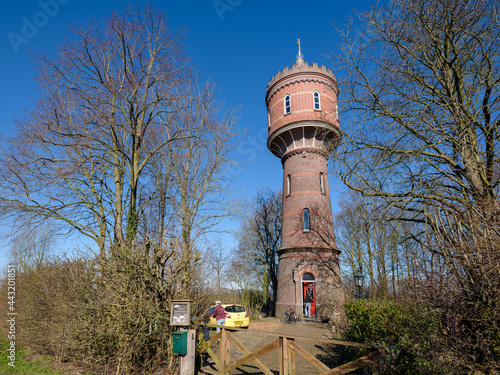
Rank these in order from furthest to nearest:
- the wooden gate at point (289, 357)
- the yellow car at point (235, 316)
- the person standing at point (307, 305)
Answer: the person standing at point (307, 305)
the yellow car at point (235, 316)
the wooden gate at point (289, 357)

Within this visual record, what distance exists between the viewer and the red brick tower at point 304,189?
18.4 meters

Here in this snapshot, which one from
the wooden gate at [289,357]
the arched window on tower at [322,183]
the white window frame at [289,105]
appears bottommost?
the wooden gate at [289,357]

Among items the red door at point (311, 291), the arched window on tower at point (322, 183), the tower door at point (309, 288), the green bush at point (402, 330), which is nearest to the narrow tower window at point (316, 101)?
the arched window on tower at point (322, 183)

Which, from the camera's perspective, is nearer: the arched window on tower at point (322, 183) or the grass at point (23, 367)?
the grass at point (23, 367)

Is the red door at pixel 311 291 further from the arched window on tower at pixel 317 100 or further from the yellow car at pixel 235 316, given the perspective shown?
the arched window on tower at pixel 317 100

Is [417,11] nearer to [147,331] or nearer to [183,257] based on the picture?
[183,257]

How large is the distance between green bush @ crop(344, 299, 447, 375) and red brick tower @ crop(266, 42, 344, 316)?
360 inches

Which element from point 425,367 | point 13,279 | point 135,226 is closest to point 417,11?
point 425,367

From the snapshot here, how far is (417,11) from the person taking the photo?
26.2ft

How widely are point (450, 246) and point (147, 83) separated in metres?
11.6

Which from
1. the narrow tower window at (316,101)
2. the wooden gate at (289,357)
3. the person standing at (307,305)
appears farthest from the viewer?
the narrow tower window at (316,101)

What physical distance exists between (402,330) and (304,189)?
45.3 ft

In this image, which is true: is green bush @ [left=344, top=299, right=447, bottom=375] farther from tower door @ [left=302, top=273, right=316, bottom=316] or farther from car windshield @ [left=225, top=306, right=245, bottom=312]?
tower door @ [left=302, top=273, right=316, bottom=316]

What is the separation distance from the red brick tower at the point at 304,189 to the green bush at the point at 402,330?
9.13 metres
